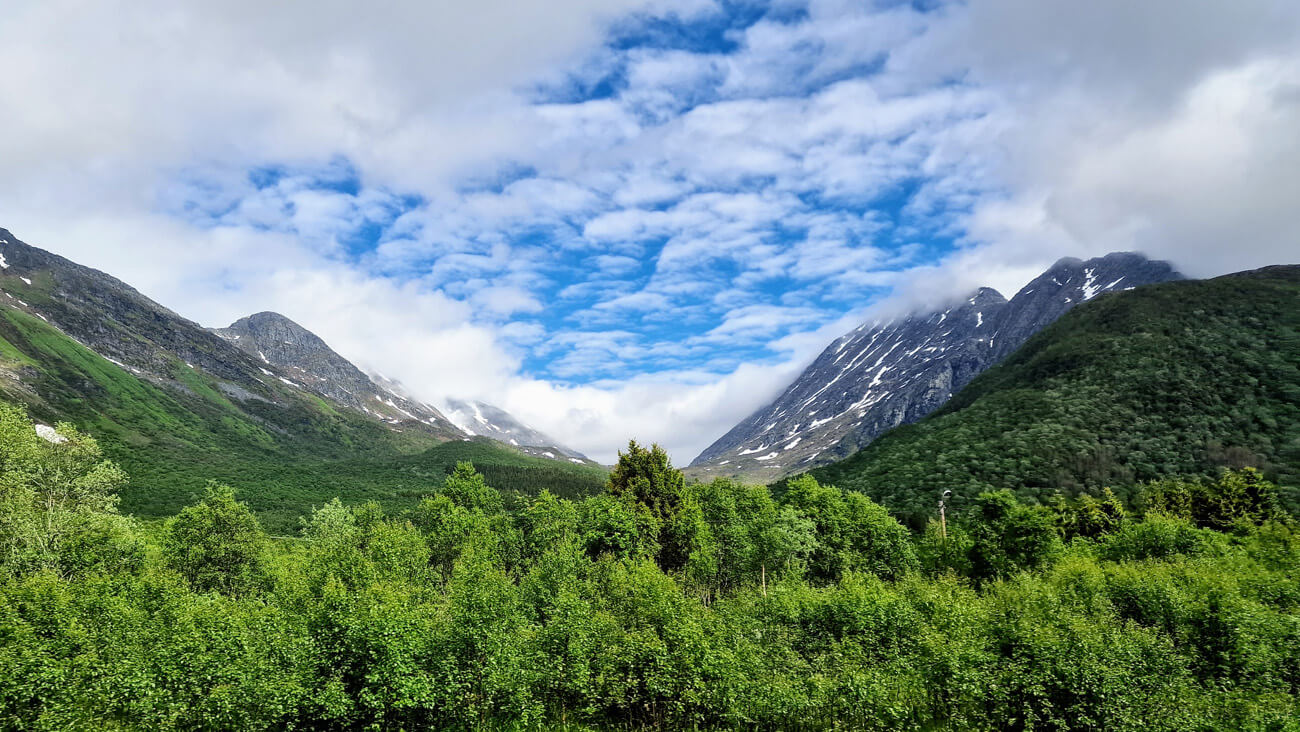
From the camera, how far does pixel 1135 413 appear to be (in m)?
150

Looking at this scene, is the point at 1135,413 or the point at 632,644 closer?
the point at 632,644

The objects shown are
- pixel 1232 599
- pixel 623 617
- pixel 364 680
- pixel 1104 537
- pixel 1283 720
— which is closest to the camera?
pixel 1283 720

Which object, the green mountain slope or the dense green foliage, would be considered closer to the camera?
the dense green foliage

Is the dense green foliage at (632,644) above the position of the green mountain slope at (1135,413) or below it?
below

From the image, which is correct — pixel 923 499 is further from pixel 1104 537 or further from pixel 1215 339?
pixel 1215 339

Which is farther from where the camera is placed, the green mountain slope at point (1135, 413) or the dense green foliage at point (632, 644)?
the green mountain slope at point (1135, 413)

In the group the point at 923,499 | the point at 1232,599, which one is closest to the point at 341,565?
the point at 1232,599

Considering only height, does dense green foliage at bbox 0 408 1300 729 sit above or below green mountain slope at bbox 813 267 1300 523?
below

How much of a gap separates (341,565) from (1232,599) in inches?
3273

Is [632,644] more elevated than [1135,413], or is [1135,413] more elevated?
[1135,413]

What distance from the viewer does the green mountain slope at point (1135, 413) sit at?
131875mm

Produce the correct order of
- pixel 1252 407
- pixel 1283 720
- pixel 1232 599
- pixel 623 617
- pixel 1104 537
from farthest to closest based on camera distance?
pixel 1252 407, pixel 1104 537, pixel 623 617, pixel 1232 599, pixel 1283 720

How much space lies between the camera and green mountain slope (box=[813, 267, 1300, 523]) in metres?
132

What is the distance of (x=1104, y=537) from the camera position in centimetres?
7856
